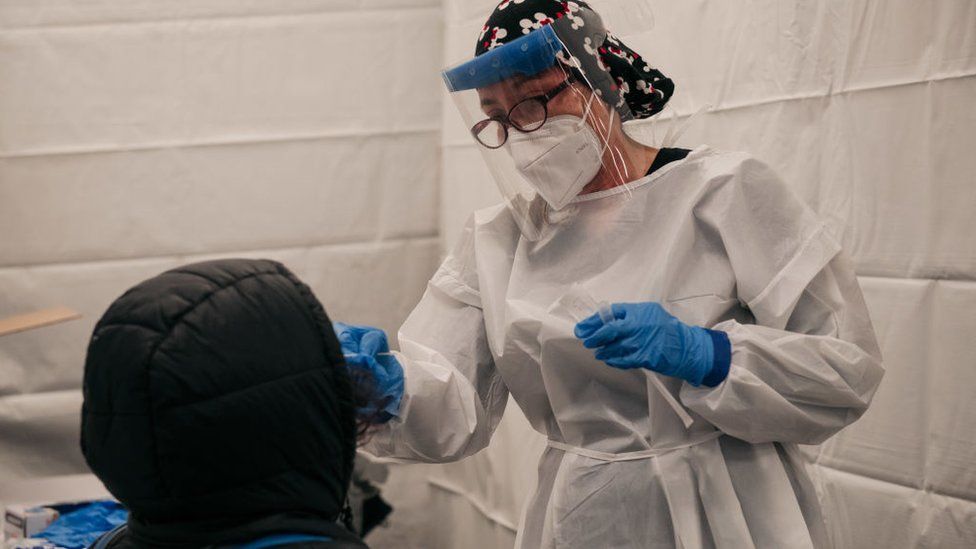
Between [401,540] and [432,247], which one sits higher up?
[432,247]

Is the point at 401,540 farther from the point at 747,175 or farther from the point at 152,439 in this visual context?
the point at 152,439

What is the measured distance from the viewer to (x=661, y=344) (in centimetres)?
121

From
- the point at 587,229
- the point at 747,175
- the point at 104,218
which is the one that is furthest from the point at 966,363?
the point at 104,218

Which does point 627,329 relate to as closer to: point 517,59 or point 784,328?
point 784,328

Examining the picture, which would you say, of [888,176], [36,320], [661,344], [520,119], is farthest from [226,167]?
[661,344]

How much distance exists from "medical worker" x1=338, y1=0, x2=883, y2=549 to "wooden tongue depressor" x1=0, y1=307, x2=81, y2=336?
1.46 metres

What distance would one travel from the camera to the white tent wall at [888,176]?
61.0 inches

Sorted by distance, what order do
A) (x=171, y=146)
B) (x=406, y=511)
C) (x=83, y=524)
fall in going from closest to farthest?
(x=83, y=524) → (x=171, y=146) → (x=406, y=511)

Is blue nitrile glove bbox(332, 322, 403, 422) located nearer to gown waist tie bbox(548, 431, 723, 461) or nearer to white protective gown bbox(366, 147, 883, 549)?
white protective gown bbox(366, 147, 883, 549)

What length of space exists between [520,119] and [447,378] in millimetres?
382

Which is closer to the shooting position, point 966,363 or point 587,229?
point 587,229

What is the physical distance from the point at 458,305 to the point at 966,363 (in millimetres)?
795

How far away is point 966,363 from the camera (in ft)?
5.08

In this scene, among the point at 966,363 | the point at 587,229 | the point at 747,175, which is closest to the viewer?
the point at 747,175
